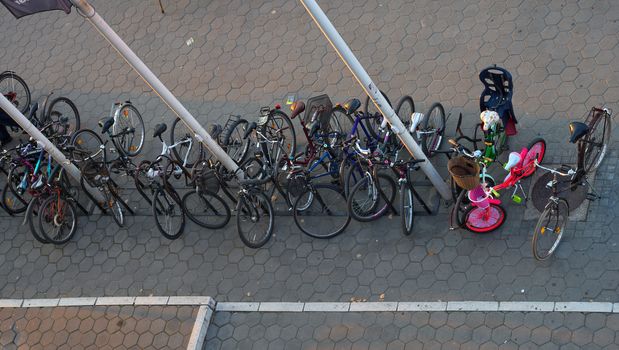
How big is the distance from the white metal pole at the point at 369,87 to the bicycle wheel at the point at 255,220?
6.34ft

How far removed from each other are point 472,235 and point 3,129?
7.01 m

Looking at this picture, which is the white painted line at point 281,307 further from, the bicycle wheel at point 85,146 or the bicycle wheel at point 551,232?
the bicycle wheel at point 85,146

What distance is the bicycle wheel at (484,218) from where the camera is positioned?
848 centimetres

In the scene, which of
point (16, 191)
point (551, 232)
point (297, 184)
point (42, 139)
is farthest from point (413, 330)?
point (16, 191)

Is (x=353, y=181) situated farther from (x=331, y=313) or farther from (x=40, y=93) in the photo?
(x=40, y=93)

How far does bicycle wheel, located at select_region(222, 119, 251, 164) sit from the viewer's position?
1003 cm

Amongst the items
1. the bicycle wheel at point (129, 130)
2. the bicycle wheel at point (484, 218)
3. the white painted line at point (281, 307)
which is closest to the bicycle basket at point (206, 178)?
the white painted line at point (281, 307)

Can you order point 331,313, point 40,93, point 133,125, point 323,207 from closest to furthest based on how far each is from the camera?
point 331,313 < point 323,207 < point 133,125 < point 40,93

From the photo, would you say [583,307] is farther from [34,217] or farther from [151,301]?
[34,217]

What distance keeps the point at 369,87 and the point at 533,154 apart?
246 centimetres

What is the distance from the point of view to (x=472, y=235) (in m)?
8.79

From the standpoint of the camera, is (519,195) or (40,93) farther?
(40,93)

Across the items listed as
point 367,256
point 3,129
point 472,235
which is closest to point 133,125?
point 3,129

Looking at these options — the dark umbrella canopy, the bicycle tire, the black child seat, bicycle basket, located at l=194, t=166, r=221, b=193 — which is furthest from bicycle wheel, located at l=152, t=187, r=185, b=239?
the black child seat
